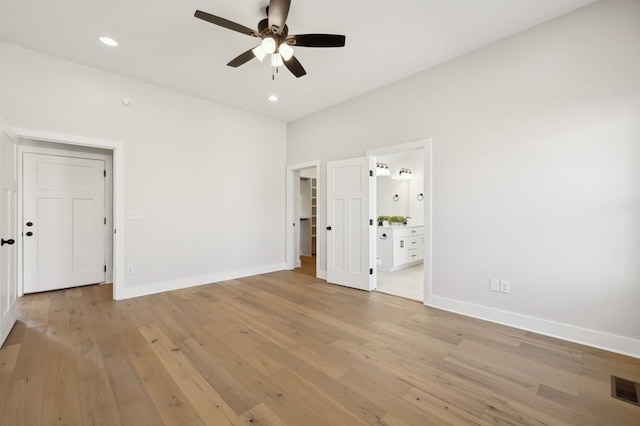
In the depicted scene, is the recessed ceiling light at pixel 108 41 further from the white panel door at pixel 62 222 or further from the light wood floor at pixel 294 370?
the light wood floor at pixel 294 370

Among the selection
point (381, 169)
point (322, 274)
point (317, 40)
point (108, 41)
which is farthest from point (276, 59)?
point (381, 169)

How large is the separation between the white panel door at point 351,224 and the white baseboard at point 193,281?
1413 millimetres

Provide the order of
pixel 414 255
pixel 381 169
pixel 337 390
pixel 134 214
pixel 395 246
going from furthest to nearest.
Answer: pixel 381 169
pixel 414 255
pixel 395 246
pixel 134 214
pixel 337 390

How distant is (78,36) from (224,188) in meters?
2.54

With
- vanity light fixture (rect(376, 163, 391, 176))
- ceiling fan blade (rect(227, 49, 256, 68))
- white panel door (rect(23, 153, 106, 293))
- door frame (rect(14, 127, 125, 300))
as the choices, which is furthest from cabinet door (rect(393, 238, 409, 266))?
white panel door (rect(23, 153, 106, 293))

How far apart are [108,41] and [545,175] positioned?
4.82 m

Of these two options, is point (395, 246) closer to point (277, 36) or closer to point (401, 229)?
point (401, 229)

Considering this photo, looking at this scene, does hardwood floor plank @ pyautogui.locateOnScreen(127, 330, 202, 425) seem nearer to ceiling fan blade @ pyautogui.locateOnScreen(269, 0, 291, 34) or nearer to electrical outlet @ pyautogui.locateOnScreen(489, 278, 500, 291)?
ceiling fan blade @ pyautogui.locateOnScreen(269, 0, 291, 34)

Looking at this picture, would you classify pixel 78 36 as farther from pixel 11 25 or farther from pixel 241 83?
pixel 241 83

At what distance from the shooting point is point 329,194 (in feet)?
15.2

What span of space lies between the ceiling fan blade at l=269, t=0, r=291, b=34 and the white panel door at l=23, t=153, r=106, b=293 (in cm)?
396

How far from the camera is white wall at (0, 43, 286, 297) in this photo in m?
3.24

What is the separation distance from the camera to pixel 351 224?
171 inches

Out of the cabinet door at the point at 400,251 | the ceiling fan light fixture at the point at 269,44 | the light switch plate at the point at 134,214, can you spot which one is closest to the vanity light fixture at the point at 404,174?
the cabinet door at the point at 400,251
